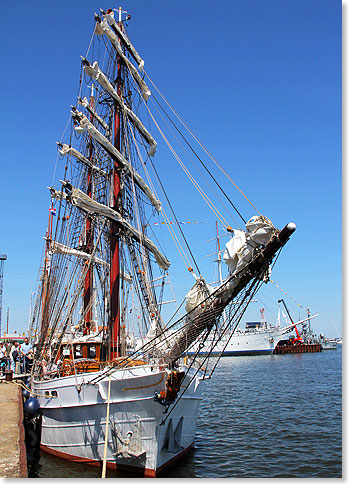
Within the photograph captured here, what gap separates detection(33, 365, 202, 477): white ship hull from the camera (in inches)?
452

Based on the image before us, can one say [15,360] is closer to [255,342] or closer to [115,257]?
[115,257]

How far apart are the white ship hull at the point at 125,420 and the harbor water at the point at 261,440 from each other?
599mm

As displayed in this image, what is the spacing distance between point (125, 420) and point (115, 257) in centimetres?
759

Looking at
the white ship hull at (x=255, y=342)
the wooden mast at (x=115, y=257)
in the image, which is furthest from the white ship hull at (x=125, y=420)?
the white ship hull at (x=255, y=342)

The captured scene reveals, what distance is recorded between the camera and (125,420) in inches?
464

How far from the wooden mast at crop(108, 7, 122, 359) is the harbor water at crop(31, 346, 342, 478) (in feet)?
15.6

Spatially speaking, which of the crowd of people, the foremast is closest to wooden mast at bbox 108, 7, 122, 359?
the foremast

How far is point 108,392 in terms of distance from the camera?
1145cm

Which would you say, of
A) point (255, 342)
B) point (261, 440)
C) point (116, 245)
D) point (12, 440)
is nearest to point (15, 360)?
point (116, 245)

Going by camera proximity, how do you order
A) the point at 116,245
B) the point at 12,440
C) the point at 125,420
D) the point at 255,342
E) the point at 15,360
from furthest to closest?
the point at 255,342 < the point at 15,360 < the point at 116,245 < the point at 125,420 < the point at 12,440

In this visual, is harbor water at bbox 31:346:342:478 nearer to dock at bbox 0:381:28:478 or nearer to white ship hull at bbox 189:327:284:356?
dock at bbox 0:381:28:478

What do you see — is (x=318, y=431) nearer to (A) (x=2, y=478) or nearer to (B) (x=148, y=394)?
(B) (x=148, y=394)

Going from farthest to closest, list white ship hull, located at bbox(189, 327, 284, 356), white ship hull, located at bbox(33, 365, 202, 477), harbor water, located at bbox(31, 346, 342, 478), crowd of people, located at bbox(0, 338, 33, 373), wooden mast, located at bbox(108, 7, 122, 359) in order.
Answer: white ship hull, located at bbox(189, 327, 284, 356) < crowd of people, located at bbox(0, 338, 33, 373) < wooden mast, located at bbox(108, 7, 122, 359) < harbor water, located at bbox(31, 346, 342, 478) < white ship hull, located at bbox(33, 365, 202, 477)

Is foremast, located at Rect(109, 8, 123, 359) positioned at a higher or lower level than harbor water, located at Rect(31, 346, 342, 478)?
higher
